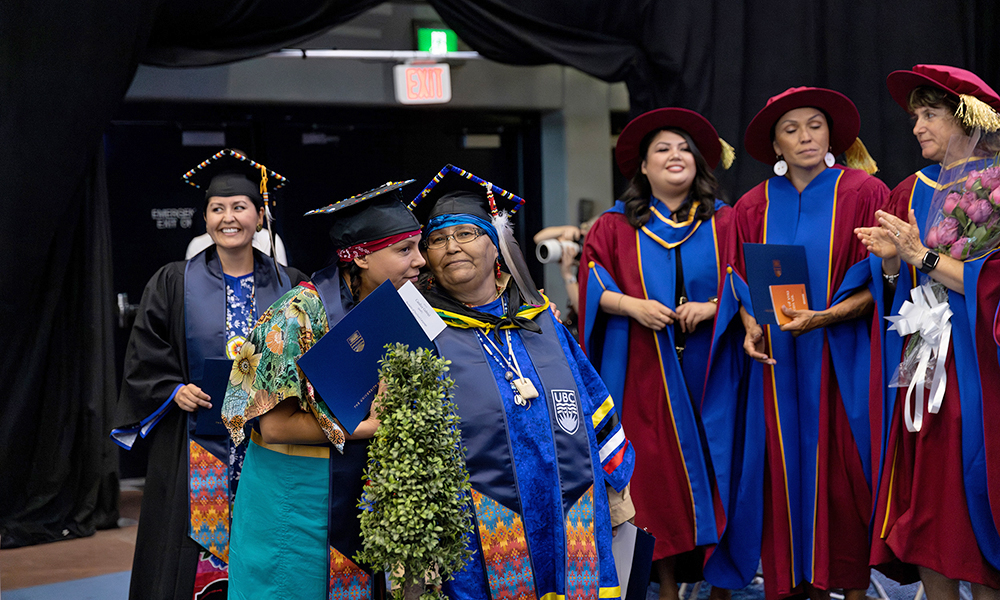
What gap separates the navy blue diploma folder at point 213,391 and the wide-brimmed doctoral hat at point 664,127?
1637mm

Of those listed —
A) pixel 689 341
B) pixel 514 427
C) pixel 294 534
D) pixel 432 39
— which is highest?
pixel 432 39

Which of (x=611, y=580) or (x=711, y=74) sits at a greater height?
(x=711, y=74)

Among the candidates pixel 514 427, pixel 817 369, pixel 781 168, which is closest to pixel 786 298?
pixel 817 369

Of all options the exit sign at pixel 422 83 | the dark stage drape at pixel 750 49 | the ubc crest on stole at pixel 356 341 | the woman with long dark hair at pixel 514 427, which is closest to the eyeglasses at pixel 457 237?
the woman with long dark hair at pixel 514 427

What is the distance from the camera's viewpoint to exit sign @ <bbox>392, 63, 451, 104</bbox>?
6492 millimetres

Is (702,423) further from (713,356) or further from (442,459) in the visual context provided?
(442,459)

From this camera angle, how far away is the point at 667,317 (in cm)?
337

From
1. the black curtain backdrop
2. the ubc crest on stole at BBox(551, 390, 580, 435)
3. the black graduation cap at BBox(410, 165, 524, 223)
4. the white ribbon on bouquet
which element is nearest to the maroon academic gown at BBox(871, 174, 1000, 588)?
the white ribbon on bouquet

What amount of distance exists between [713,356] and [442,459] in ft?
5.62

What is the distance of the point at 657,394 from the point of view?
348cm

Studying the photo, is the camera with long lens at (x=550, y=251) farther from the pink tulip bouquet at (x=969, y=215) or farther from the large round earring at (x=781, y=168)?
the pink tulip bouquet at (x=969, y=215)

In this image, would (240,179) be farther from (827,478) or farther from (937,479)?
(937,479)

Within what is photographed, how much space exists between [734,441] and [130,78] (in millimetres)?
3199

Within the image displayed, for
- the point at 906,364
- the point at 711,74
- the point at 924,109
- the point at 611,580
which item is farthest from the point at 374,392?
the point at 711,74
